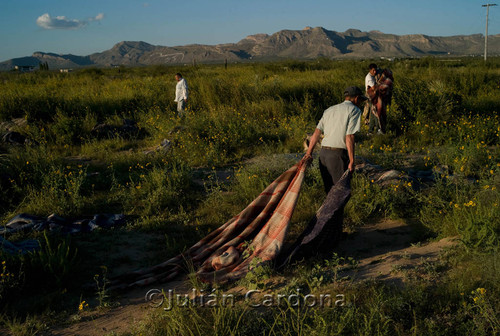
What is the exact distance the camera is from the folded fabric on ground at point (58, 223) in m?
5.29

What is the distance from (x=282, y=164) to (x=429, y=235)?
2.97 m

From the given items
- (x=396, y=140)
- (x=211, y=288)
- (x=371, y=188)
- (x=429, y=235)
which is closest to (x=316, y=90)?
(x=396, y=140)

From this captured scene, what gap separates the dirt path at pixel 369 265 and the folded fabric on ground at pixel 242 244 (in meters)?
0.26

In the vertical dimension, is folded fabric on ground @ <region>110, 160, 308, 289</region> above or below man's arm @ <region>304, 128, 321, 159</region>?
below

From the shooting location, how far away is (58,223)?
554cm

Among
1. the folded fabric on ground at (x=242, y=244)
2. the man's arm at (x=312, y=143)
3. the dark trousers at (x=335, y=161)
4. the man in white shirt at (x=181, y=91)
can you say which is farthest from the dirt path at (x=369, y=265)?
the man in white shirt at (x=181, y=91)

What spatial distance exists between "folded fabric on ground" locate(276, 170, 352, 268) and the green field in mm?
178

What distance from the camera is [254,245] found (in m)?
4.24

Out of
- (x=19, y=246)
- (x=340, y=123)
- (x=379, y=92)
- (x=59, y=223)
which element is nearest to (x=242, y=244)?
(x=340, y=123)

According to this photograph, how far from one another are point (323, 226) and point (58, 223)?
3879 millimetres

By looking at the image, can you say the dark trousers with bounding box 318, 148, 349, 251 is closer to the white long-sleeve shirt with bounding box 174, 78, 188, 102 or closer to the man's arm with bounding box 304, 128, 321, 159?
the man's arm with bounding box 304, 128, 321, 159

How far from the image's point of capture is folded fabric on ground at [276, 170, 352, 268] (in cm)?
406

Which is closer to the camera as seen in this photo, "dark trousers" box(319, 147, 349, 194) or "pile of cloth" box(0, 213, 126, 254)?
"dark trousers" box(319, 147, 349, 194)

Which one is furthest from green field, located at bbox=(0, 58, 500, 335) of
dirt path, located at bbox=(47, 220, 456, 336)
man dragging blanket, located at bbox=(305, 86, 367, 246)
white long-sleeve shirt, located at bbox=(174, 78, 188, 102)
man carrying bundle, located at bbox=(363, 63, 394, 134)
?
man dragging blanket, located at bbox=(305, 86, 367, 246)
